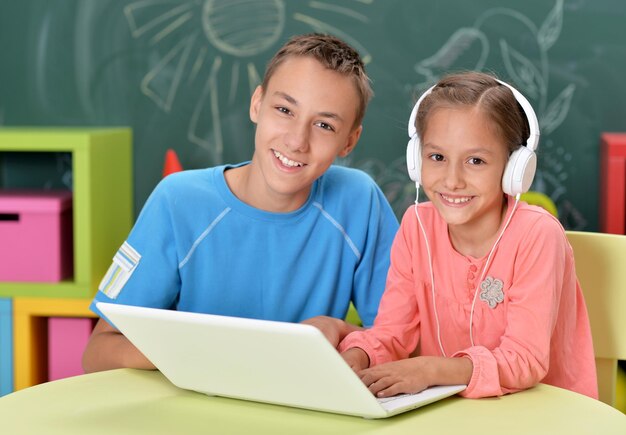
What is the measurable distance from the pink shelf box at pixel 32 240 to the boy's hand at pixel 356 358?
4.99 ft

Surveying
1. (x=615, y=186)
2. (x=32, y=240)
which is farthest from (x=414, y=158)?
(x=32, y=240)

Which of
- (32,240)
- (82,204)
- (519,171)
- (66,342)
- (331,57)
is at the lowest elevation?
(66,342)

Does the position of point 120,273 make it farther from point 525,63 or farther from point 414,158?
point 525,63

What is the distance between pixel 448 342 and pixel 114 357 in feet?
1.67

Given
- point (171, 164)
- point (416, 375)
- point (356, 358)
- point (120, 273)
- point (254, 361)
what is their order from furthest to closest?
1. point (171, 164)
2. point (120, 273)
3. point (356, 358)
4. point (416, 375)
5. point (254, 361)

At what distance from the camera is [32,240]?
2764 millimetres

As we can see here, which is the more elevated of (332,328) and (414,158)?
(414,158)

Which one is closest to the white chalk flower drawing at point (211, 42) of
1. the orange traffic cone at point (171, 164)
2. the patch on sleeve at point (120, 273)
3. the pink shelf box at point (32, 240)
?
the orange traffic cone at point (171, 164)

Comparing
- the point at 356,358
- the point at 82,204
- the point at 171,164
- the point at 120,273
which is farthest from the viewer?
the point at 171,164

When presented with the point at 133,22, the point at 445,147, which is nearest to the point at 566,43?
the point at 133,22

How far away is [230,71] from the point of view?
3.08 metres

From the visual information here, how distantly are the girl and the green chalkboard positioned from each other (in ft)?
4.95

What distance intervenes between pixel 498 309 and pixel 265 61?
1767 millimetres

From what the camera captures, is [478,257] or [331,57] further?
[331,57]
